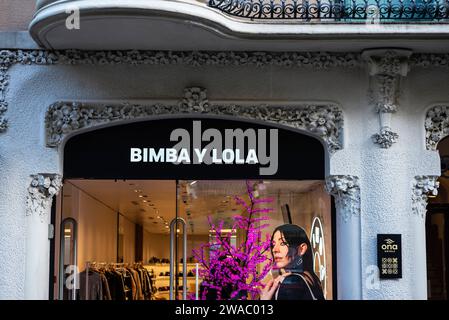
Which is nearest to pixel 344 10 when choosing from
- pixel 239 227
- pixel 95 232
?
pixel 239 227

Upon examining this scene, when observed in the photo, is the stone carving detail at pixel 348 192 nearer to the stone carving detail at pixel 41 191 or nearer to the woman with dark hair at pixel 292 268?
the woman with dark hair at pixel 292 268

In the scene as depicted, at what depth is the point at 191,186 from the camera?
A: 12047mm

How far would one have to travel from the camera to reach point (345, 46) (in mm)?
11484

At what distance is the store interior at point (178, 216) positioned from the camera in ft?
39.5

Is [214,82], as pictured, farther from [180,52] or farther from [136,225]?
[136,225]

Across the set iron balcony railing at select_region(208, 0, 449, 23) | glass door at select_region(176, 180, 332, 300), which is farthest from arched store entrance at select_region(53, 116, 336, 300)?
iron balcony railing at select_region(208, 0, 449, 23)

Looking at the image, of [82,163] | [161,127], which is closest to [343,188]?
[161,127]

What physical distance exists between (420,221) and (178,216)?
3390 millimetres

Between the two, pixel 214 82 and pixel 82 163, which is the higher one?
pixel 214 82

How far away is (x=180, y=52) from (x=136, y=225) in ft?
9.00

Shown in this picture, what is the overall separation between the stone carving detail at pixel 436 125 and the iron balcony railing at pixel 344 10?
1.33 metres

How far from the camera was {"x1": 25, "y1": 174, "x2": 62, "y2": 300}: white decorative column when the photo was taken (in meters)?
11.4

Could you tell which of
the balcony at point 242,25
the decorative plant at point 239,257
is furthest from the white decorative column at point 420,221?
the decorative plant at point 239,257
